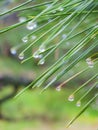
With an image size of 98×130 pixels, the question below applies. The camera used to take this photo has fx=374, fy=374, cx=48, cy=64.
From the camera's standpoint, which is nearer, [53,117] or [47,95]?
[47,95]

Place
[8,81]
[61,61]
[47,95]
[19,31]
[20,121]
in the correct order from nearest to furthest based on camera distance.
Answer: [61,61], [19,31], [8,81], [47,95], [20,121]

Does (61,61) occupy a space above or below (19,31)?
above

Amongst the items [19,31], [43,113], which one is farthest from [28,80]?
[43,113]

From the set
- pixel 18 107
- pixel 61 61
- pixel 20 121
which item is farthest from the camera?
pixel 18 107

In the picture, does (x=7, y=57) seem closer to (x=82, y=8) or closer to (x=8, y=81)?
(x=8, y=81)

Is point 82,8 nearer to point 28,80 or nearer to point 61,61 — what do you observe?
point 61,61

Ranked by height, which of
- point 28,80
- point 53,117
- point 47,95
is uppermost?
point 28,80

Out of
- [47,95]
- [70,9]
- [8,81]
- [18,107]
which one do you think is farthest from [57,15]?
[18,107]
